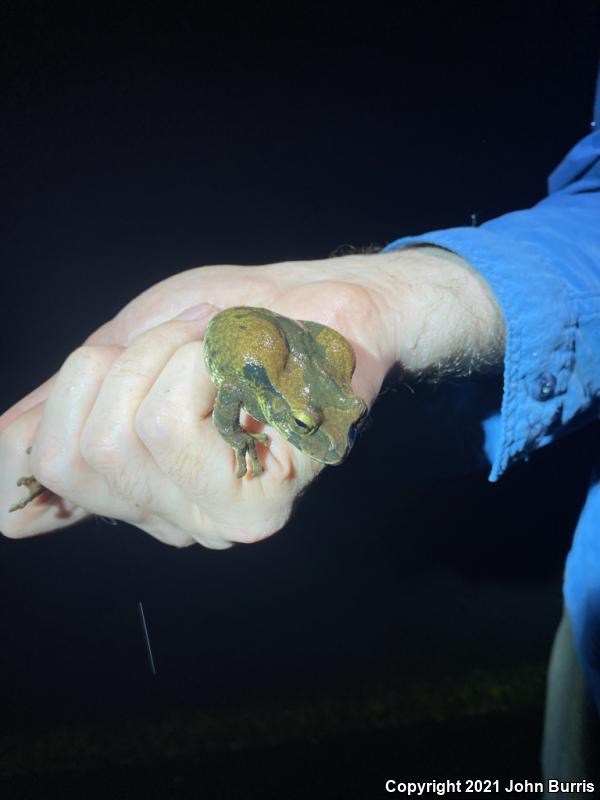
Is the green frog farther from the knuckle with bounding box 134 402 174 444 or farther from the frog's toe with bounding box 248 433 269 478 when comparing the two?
the knuckle with bounding box 134 402 174 444

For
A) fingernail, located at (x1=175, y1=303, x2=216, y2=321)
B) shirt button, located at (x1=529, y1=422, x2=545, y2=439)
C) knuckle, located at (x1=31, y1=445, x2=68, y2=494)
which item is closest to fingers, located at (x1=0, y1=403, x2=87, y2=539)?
knuckle, located at (x1=31, y1=445, x2=68, y2=494)

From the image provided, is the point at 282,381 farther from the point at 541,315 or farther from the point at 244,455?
the point at 541,315

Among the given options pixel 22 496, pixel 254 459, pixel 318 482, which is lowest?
pixel 318 482

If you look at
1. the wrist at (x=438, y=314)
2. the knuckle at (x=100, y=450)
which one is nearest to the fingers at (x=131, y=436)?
the knuckle at (x=100, y=450)

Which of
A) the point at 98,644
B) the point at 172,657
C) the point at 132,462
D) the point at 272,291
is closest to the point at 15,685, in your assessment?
the point at 98,644

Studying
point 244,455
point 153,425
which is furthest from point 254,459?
point 153,425

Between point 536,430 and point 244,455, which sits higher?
point 244,455

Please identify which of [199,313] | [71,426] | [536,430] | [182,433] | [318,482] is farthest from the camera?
[318,482]

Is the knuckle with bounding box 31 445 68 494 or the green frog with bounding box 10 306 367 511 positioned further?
the knuckle with bounding box 31 445 68 494

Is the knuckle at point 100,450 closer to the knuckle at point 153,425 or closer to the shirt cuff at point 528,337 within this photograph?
the knuckle at point 153,425
